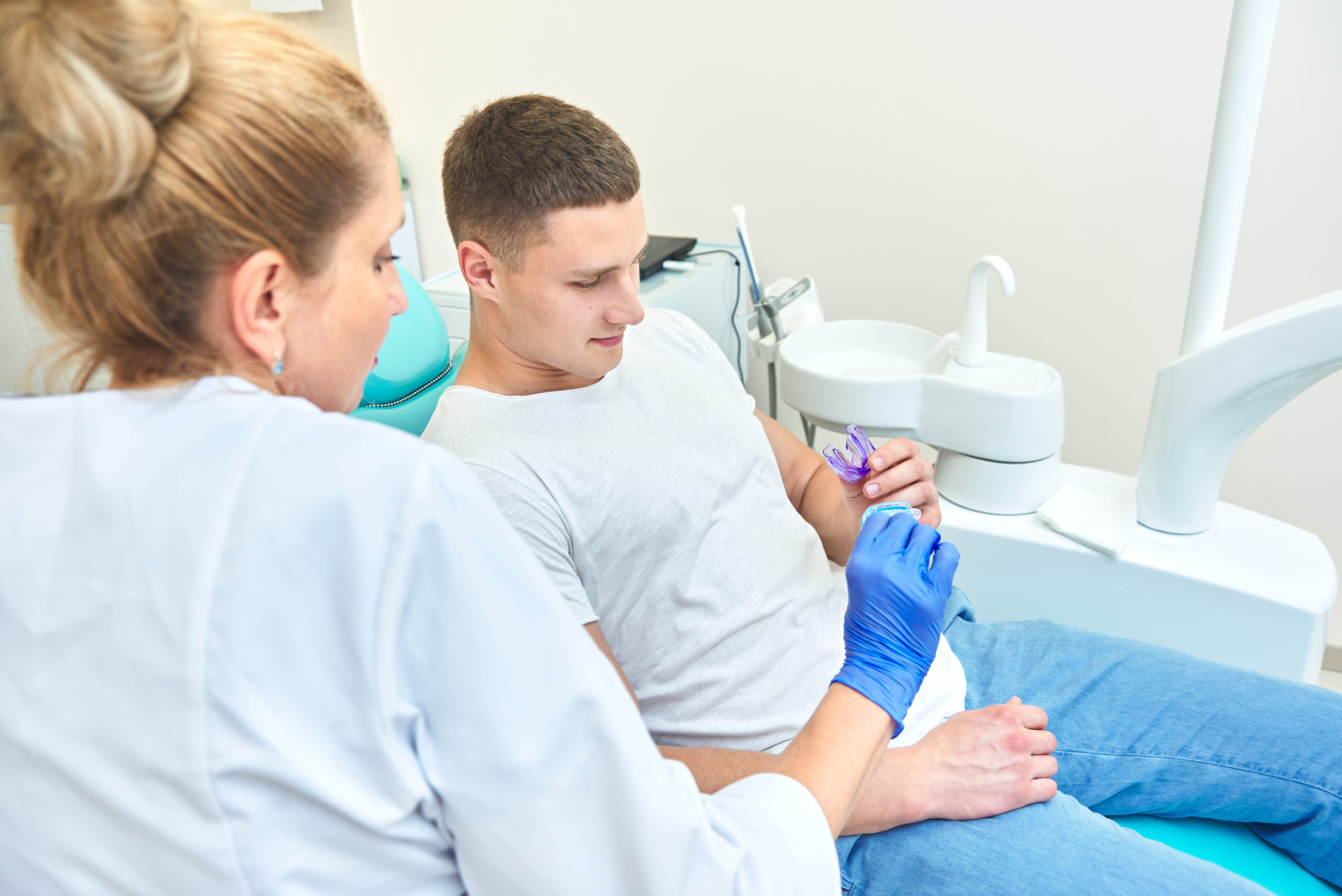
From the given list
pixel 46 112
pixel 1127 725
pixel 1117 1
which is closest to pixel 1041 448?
pixel 1127 725

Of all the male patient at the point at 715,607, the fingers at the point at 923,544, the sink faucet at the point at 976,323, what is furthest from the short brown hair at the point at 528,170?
the sink faucet at the point at 976,323

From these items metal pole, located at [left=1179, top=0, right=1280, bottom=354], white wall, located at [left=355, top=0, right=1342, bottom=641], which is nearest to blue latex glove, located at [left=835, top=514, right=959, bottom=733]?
metal pole, located at [left=1179, top=0, right=1280, bottom=354]

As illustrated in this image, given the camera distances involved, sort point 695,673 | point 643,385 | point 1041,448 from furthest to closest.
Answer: point 1041,448 → point 643,385 → point 695,673

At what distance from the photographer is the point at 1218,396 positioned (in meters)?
1.29

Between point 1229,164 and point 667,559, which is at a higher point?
point 1229,164

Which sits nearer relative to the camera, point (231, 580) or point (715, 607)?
point (231, 580)

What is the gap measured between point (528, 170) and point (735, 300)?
1.22 m

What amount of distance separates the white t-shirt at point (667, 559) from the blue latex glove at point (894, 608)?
19cm

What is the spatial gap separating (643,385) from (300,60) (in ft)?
2.22

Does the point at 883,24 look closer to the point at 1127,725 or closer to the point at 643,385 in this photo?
the point at 643,385

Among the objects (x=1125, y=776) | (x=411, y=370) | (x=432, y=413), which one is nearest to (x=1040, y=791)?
(x=1125, y=776)

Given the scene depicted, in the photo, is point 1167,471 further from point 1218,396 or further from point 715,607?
point 715,607

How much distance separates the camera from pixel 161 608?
52cm

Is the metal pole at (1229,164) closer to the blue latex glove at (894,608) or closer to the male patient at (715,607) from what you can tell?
the male patient at (715,607)
